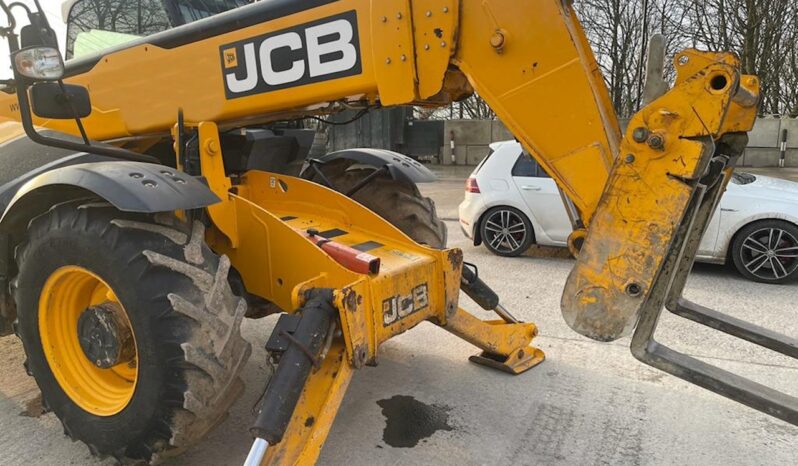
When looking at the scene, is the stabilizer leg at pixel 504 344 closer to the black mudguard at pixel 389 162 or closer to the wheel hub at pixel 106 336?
the black mudguard at pixel 389 162

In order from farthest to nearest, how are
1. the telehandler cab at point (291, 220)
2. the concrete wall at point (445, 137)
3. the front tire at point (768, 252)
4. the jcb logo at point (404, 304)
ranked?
the concrete wall at point (445, 137) < the front tire at point (768, 252) < the jcb logo at point (404, 304) < the telehandler cab at point (291, 220)

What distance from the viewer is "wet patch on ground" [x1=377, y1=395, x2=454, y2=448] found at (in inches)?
130

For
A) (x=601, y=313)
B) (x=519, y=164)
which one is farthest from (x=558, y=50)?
(x=519, y=164)

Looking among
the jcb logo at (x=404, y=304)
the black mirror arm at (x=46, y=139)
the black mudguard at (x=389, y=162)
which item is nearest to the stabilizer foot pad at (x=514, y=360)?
the jcb logo at (x=404, y=304)

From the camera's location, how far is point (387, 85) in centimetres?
278

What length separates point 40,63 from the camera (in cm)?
250

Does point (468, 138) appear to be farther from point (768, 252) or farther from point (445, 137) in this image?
point (768, 252)

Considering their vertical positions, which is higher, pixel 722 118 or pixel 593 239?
pixel 722 118

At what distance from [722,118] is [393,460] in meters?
2.18

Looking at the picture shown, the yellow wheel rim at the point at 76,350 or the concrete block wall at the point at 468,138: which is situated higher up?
the yellow wheel rim at the point at 76,350

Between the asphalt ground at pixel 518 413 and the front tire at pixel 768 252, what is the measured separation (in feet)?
5.09

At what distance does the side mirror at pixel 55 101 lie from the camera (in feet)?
8.91

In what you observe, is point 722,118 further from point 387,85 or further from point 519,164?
point 519,164

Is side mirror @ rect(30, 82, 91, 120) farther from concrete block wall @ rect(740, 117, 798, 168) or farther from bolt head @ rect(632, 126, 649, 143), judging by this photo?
concrete block wall @ rect(740, 117, 798, 168)
